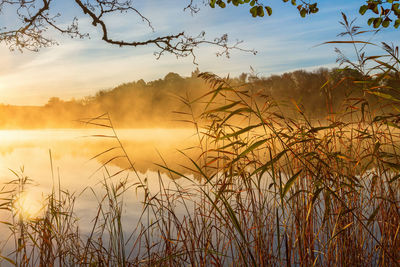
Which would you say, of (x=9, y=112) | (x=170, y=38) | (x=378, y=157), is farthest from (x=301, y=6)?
(x=9, y=112)

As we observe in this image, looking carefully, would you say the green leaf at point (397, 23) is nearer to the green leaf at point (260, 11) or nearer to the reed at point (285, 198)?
the green leaf at point (260, 11)

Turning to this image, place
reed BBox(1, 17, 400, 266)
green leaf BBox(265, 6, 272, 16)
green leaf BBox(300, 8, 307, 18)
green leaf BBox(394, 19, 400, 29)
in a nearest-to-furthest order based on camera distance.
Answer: reed BBox(1, 17, 400, 266)
green leaf BBox(265, 6, 272, 16)
green leaf BBox(394, 19, 400, 29)
green leaf BBox(300, 8, 307, 18)

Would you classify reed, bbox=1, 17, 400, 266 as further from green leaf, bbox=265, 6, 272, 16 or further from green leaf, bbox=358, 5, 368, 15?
green leaf, bbox=358, 5, 368, 15

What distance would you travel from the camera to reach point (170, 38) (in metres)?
4.98

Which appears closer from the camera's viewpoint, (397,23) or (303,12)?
(397,23)

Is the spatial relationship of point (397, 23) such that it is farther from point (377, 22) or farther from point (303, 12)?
point (303, 12)

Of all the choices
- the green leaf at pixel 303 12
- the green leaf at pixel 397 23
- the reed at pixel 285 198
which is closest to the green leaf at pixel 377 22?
the green leaf at pixel 397 23

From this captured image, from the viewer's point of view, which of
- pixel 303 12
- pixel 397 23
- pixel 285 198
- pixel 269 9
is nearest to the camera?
pixel 285 198

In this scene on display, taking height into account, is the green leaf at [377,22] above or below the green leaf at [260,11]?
below

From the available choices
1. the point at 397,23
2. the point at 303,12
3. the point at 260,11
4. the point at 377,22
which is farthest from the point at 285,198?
the point at 397,23

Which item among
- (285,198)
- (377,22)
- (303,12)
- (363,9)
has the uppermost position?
(303,12)

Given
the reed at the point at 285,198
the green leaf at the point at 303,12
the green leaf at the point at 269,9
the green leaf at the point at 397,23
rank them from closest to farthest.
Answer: the reed at the point at 285,198, the green leaf at the point at 269,9, the green leaf at the point at 397,23, the green leaf at the point at 303,12

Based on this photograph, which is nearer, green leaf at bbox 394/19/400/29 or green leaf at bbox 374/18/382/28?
green leaf at bbox 374/18/382/28

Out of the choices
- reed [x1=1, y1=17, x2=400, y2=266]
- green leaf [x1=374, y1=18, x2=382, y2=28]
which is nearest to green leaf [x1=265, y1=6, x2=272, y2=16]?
green leaf [x1=374, y1=18, x2=382, y2=28]
